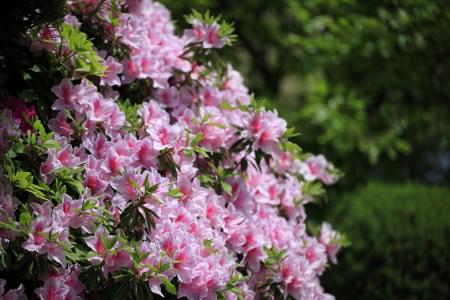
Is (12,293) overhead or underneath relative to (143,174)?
underneath

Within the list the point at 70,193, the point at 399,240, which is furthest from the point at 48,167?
the point at 399,240

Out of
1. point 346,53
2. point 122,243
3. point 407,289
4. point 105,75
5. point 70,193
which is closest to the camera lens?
point 122,243

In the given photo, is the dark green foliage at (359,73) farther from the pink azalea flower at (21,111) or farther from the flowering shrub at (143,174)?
the pink azalea flower at (21,111)

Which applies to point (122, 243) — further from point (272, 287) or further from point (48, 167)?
point (272, 287)

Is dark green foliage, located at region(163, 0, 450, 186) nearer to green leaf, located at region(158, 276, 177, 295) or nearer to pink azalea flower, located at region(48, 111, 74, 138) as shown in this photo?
pink azalea flower, located at region(48, 111, 74, 138)

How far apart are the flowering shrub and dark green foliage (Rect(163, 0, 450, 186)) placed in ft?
8.38

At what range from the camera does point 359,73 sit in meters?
6.55

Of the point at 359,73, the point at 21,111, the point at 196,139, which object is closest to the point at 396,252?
the point at 359,73

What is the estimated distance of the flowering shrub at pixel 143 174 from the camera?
1.93 meters

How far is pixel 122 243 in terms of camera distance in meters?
1.94

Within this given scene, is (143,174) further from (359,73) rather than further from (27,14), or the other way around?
(359,73)

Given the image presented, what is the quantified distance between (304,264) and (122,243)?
0.85 meters

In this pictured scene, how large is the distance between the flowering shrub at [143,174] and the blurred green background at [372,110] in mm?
2105

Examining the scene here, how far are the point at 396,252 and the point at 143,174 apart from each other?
3.25 meters
